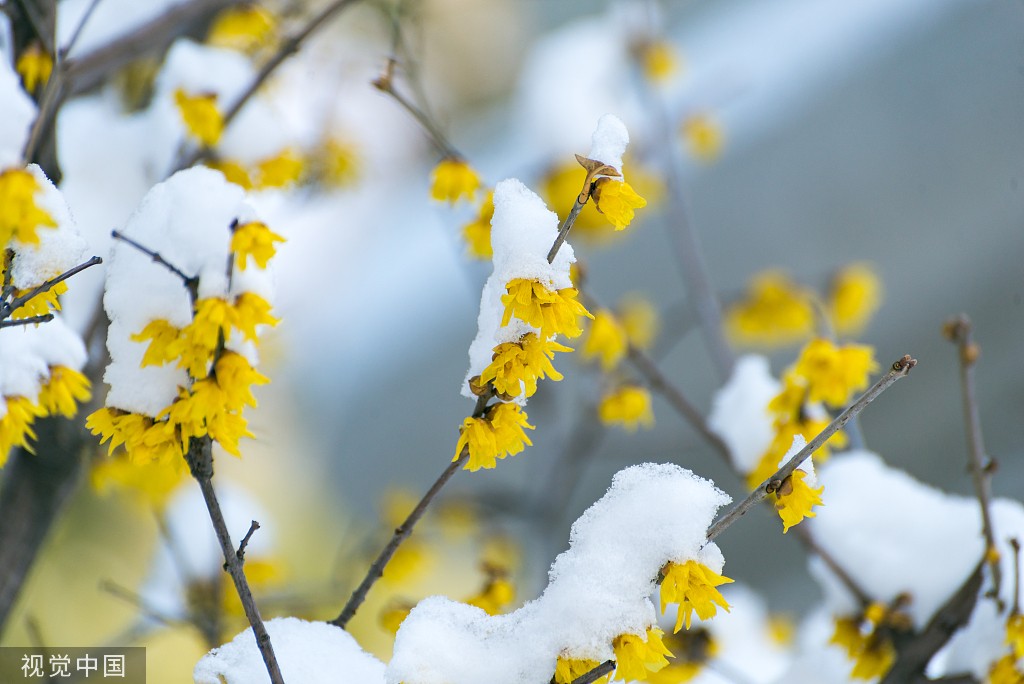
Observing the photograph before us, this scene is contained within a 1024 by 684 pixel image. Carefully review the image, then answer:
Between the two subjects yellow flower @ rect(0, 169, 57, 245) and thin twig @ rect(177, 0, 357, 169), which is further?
thin twig @ rect(177, 0, 357, 169)

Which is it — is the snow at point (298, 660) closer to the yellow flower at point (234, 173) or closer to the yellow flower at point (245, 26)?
the yellow flower at point (234, 173)

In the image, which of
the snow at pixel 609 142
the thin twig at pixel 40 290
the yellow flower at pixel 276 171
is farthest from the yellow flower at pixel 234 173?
the snow at pixel 609 142

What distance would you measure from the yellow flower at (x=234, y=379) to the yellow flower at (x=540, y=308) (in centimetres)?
16

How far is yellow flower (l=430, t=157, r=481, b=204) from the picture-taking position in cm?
78

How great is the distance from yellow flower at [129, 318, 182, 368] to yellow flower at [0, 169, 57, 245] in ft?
0.27

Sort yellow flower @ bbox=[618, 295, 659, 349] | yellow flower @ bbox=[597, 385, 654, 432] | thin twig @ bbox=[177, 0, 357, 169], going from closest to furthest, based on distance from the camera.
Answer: thin twig @ bbox=[177, 0, 357, 169] → yellow flower @ bbox=[597, 385, 654, 432] → yellow flower @ bbox=[618, 295, 659, 349]

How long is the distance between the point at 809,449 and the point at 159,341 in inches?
16.0

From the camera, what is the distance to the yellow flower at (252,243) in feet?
1.65

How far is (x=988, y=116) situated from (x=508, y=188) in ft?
4.20

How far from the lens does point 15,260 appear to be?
542 mm

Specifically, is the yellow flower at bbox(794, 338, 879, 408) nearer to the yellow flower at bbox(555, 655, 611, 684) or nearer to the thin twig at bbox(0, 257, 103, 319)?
the yellow flower at bbox(555, 655, 611, 684)

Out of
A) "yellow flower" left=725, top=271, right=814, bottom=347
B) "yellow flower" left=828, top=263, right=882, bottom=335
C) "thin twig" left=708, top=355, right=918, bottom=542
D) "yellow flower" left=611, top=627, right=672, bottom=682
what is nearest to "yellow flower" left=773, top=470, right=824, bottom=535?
"thin twig" left=708, top=355, right=918, bottom=542

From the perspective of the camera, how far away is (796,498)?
526 mm

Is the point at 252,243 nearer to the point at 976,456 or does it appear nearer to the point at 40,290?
the point at 40,290
